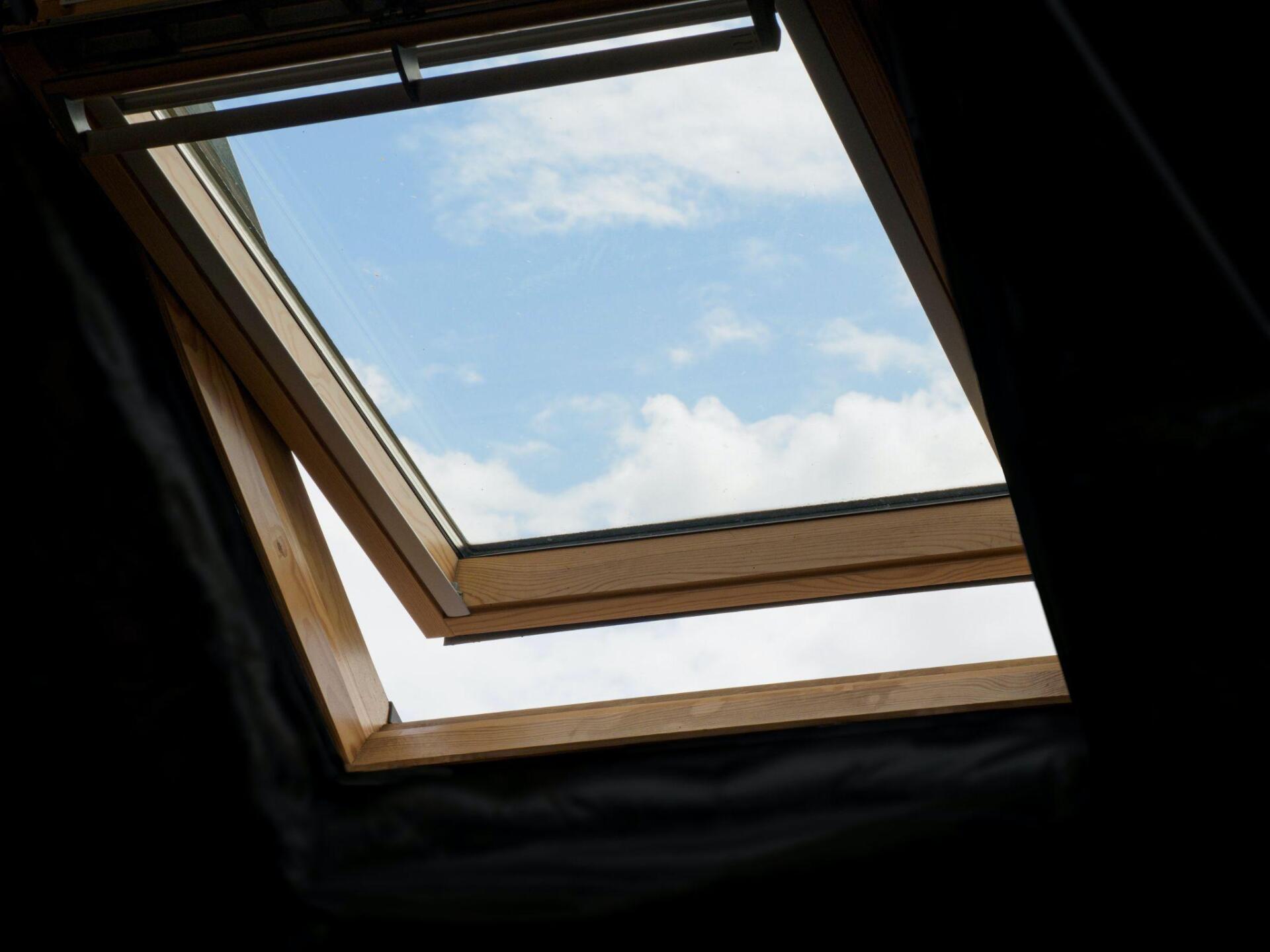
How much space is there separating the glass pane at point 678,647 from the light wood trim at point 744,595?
5 centimetres

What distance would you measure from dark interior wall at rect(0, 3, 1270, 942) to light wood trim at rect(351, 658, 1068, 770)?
0.03 metres

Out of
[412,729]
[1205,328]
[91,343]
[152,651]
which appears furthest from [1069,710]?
[91,343]

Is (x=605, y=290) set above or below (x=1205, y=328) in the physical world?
above

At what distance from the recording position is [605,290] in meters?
1.57

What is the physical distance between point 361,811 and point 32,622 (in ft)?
1.77

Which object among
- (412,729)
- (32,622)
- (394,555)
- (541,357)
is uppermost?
(541,357)

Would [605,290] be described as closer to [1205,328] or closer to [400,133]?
[400,133]

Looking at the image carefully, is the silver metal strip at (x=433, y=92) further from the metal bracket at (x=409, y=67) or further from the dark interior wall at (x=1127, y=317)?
the dark interior wall at (x=1127, y=317)

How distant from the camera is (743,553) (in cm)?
175

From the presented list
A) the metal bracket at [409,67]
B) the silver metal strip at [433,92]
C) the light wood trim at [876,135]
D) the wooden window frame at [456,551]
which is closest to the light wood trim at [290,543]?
the wooden window frame at [456,551]

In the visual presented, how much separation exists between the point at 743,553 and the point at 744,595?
0.07 m

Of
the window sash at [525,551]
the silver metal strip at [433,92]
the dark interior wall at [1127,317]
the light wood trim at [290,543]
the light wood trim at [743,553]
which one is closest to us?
the dark interior wall at [1127,317]

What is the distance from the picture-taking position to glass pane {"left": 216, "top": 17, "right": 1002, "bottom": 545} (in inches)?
56.4

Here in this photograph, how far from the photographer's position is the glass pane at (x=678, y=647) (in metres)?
1.74
